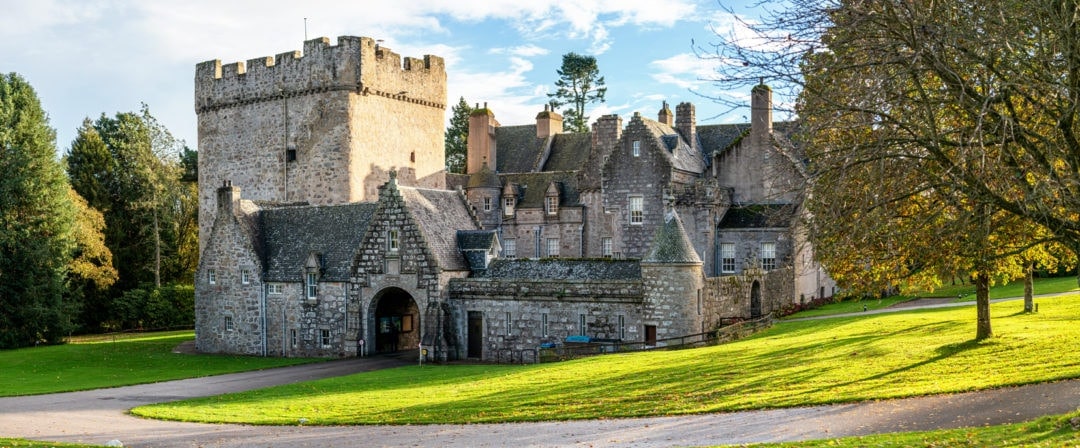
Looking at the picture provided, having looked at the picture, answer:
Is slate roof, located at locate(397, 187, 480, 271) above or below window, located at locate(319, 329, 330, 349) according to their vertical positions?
above

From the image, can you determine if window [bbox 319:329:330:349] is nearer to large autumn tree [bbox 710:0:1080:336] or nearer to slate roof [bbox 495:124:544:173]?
slate roof [bbox 495:124:544:173]

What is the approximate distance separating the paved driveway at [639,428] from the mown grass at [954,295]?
2131 cm

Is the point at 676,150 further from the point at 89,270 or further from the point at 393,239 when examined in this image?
the point at 89,270

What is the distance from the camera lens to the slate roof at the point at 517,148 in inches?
2414

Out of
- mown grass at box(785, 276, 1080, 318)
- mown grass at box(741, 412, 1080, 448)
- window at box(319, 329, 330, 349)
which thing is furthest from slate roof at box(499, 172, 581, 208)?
mown grass at box(741, 412, 1080, 448)

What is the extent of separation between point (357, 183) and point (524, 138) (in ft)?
53.5

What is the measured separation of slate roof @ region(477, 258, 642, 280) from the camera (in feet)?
118

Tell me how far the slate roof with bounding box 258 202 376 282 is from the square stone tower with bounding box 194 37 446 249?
5030 millimetres

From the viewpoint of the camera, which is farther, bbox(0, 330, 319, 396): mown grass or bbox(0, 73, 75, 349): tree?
bbox(0, 73, 75, 349): tree

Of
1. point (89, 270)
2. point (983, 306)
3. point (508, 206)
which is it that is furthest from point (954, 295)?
point (89, 270)

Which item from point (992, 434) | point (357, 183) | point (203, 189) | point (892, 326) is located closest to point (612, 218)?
point (357, 183)

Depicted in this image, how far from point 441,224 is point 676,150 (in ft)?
42.7

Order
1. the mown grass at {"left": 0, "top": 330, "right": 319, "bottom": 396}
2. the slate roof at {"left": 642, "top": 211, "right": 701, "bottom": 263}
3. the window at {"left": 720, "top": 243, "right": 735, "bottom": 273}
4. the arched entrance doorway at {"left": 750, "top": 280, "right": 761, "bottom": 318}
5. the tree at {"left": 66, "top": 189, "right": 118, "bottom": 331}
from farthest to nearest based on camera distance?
1. the tree at {"left": 66, "top": 189, "right": 118, "bottom": 331}
2. the window at {"left": 720, "top": 243, "right": 735, "bottom": 273}
3. the arched entrance doorway at {"left": 750, "top": 280, "right": 761, "bottom": 318}
4. the mown grass at {"left": 0, "top": 330, "right": 319, "bottom": 396}
5. the slate roof at {"left": 642, "top": 211, "right": 701, "bottom": 263}

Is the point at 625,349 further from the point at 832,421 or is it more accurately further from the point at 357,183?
the point at 357,183
